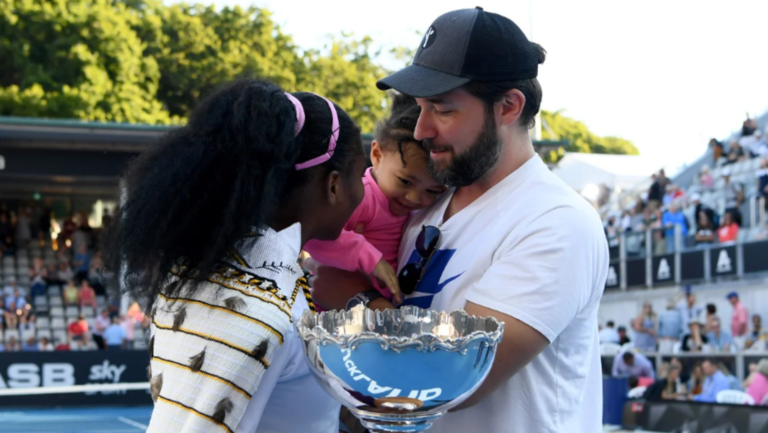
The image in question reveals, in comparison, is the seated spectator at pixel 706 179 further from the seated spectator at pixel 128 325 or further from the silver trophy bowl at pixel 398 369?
the silver trophy bowl at pixel 398 369

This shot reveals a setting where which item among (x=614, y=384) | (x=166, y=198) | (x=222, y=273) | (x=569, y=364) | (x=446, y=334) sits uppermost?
(x=166, y=198)

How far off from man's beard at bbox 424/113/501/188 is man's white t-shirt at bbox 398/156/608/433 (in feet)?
0.30

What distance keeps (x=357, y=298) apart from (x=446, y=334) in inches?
28.2

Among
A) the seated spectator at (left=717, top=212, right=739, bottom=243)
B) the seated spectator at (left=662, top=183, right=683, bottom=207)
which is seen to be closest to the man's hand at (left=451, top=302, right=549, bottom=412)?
the seated spectator at (left=717, top=212, right=739, bottom=243)

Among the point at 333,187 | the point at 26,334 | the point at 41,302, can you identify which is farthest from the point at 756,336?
the point at 41,302

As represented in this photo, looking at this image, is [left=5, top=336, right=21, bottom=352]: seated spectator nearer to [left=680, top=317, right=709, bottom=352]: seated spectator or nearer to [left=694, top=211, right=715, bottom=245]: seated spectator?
[left=680, top=317, right=709, bottom=352]: seated spectator

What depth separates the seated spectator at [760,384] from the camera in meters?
10.4

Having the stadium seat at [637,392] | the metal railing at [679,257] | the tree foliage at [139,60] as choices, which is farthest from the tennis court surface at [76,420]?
the tree foliage at [139,60]

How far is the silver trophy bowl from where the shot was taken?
1.88 meters

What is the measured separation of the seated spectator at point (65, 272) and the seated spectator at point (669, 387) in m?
13.8

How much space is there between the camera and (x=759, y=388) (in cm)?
1045

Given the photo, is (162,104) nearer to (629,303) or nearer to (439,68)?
(629,303)

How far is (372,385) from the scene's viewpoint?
1.94 meters

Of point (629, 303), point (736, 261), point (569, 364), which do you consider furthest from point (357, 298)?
point (629, 303)
